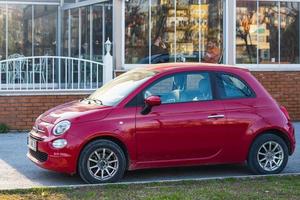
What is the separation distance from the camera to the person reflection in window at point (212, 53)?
16547mm

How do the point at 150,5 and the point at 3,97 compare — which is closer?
the point at 3,97

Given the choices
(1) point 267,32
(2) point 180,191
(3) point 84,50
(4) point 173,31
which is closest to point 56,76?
(4) point 173,31

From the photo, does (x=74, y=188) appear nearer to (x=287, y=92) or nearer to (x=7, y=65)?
(x=7, y=65)

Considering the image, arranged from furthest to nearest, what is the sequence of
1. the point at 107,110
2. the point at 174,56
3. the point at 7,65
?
the point at 174,56
the point at 7,65
the point at 107,110

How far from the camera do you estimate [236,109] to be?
9195mm

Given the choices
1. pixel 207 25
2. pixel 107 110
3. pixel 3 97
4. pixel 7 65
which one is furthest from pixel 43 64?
pixel 107 110

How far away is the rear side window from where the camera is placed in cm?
928

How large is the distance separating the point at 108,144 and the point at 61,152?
2.03ft

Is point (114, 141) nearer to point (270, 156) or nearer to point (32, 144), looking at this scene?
point (32, 144)

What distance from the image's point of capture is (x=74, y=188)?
810 centimetres

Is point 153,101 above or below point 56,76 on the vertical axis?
below

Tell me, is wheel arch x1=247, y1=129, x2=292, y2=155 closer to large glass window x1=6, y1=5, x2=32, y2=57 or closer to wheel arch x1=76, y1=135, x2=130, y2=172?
wheel arch x1=76, y1=135, x2=130, y2=172

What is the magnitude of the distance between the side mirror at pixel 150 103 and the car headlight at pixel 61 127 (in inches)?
39.7

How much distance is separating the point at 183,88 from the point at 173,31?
23.7 feet
